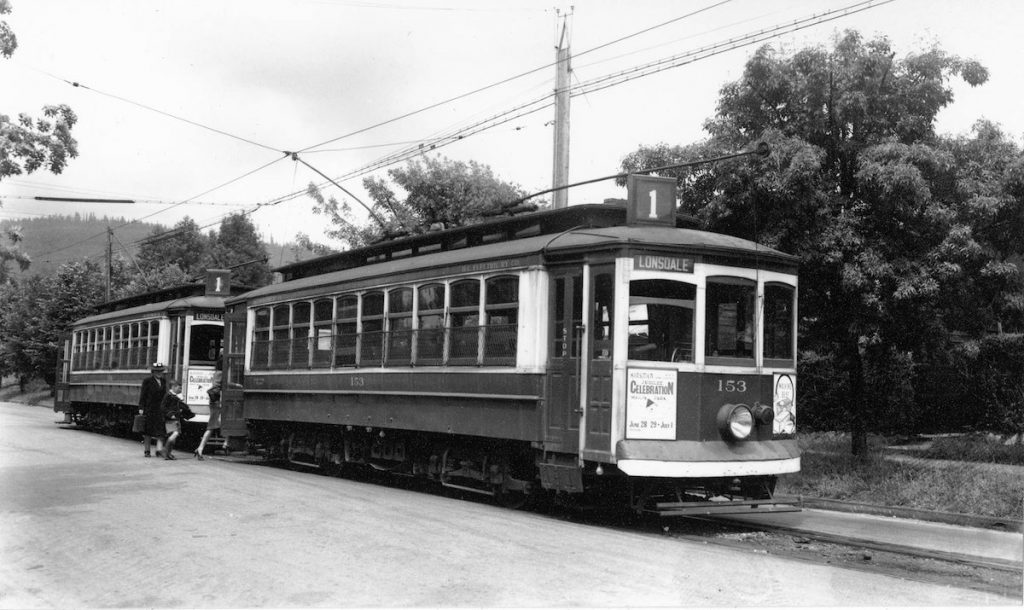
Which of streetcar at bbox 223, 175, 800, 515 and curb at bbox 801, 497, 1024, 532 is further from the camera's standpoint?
curb at bbox 801, 497, 1024, 532

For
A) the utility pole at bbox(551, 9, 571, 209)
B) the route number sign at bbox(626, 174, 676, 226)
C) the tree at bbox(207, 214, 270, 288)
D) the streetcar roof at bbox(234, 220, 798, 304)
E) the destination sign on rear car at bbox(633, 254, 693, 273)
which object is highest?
the tree at bbox(207, 214, 270, 288)

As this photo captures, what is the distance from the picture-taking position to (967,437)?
19.5 metres

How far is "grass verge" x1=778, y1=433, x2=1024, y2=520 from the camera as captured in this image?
11.7m

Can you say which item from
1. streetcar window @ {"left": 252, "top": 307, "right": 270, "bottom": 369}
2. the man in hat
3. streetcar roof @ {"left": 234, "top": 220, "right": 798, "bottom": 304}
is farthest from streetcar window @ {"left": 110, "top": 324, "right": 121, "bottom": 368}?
streetcar roof @ {"left": 234, "top": 220, "right": 798, "bottom": 304}

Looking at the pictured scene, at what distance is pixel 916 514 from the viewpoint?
11852 millimetres

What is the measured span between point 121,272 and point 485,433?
51829mm

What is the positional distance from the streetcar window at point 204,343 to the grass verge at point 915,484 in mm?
12751

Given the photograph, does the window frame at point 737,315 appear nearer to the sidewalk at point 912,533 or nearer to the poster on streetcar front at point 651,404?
the poster on streetcar front at point 651,404

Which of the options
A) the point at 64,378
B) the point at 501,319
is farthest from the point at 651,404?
the point at 64,378

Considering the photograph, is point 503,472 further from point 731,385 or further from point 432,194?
point 432,194

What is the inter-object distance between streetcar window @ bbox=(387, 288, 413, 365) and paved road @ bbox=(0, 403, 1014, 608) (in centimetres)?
206

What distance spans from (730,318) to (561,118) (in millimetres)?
7580

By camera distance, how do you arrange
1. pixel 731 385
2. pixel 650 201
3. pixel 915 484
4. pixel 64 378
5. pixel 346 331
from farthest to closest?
1. pixel 64 378
2. pixel 346 331
3. pixel 915 484
4. pixel 650 201
5. pixel 731 385

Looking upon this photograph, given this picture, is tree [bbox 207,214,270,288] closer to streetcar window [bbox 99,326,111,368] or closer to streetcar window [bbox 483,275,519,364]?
streetcar window [bbox 99,326,111,368]
